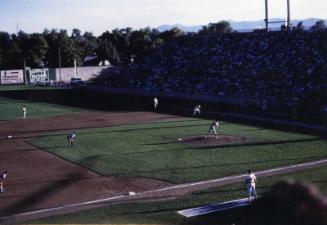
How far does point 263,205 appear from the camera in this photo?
1652cm

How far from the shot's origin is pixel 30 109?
54.6m

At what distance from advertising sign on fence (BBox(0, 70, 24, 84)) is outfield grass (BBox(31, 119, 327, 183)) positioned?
197 feet

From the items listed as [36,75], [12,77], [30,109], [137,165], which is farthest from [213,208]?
[12,77]

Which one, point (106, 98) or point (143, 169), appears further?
point (106, 98)

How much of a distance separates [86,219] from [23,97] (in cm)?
5549

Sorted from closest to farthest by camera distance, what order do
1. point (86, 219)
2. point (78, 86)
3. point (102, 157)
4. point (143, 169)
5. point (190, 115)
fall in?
point (86, 219), point (143, 169), point (102, 157), point (190, 115), point (78, 86)

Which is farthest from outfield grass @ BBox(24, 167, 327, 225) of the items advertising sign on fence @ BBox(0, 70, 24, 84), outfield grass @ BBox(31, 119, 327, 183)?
advertising sign on fence @ BBox(0, 70, 24, 84)

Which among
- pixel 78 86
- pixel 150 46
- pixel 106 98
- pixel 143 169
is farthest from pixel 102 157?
pixel 150 46

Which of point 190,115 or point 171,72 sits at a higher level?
point 171,72

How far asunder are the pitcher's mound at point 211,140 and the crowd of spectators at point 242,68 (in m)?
12.0

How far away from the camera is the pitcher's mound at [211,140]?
30.8 metres

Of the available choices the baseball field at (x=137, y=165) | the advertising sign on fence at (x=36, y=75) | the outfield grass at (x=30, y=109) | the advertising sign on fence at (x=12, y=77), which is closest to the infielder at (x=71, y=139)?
the baseball field at (x=137, y=165)

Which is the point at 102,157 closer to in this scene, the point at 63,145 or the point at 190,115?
the point at 63,145

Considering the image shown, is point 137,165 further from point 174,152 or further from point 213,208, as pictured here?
point 213,208
